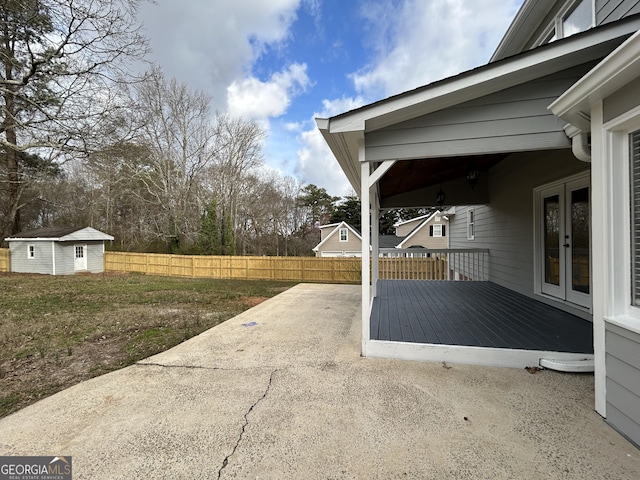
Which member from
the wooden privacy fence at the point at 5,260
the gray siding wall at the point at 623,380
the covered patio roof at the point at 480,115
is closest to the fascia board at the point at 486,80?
the covered patio roof at the point at 480,115

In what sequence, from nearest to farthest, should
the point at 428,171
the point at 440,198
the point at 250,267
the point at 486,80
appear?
the point at 486,80 < the point at 428,171 < the point at 440,198 < the point at 250,267

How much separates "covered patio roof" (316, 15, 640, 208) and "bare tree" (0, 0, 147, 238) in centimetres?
743

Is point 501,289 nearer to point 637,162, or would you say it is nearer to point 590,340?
point 590,340

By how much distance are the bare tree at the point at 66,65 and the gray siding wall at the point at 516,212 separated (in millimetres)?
9050

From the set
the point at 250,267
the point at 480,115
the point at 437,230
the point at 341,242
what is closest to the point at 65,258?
the point at 250,267

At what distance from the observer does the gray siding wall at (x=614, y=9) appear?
10.2ft

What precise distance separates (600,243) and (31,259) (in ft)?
72.4

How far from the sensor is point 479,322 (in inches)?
161

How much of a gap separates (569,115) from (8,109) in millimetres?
11299

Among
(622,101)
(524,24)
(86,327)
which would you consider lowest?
(86,327)

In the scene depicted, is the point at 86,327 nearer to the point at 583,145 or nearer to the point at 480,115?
the point at 480,115

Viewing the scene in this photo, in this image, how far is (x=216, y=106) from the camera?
62.0 feet

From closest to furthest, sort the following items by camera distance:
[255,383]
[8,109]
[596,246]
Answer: [596,246]
[255,383]
[8,109]

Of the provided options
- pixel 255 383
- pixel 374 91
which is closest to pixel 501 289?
pixel 255 383
